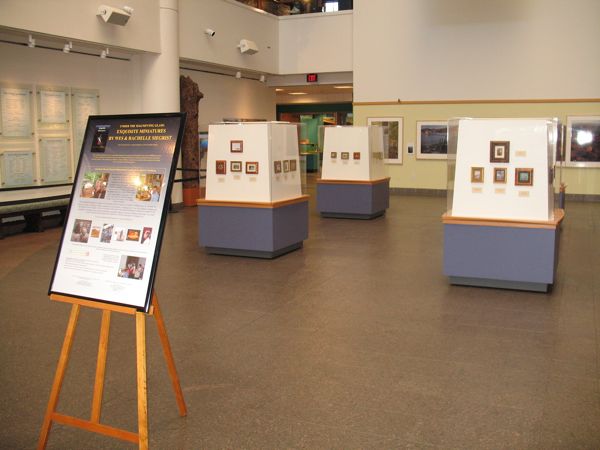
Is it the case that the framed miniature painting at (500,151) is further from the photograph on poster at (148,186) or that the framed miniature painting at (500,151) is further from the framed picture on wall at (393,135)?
the framed picture on wall at (393,135)

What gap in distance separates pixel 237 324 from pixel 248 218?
351 cm

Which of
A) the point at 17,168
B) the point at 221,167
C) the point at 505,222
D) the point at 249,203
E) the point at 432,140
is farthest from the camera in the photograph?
the point at 432,140

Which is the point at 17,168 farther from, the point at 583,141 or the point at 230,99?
the point at 583,141

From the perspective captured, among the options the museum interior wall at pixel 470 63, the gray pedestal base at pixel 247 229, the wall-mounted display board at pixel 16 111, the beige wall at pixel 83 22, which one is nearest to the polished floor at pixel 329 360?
the gray pedestal base at pixel 247 229

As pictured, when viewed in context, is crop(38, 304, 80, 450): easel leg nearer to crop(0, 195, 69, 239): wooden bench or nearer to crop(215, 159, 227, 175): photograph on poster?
crop(215, 159, 227, 175): photograph on poster

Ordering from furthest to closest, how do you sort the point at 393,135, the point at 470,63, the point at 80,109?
the point at 393,135
the point at 470,63
the point at 80,109

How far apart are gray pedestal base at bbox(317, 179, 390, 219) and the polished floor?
4.64 metres

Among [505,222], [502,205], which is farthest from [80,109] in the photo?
[505,222]

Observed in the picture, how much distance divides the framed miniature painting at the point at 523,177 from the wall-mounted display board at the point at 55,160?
958 cm

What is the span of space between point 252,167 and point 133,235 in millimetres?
6216

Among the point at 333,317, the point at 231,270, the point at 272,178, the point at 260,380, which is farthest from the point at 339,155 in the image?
the point at 260,380

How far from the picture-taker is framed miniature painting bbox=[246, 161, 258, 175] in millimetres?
9789

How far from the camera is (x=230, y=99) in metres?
20.5

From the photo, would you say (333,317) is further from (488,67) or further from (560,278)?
(488,67)
